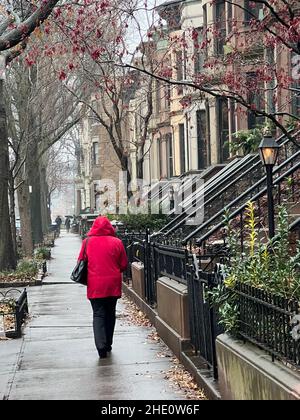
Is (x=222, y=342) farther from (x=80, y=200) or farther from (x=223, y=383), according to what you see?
(x=80, y=200)

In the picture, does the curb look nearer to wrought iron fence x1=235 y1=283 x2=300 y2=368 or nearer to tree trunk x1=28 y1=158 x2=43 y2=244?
wrought iron fence x1=235 y1=283 x2=300 y2=368

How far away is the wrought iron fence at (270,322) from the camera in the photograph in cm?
499

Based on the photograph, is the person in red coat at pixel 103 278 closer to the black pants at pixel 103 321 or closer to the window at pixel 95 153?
the black pants at pixel 103 321

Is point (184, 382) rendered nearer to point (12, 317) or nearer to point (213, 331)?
point (213, 331)

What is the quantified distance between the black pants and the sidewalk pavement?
203 millimetres

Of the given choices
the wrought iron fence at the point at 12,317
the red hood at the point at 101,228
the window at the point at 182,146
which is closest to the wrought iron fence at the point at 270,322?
the red hood at the point at 101,228

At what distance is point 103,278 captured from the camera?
9742mm

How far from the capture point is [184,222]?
55.9 feet

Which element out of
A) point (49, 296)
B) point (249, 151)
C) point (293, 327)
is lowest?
point (49, 296)

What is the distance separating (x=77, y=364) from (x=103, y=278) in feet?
3.61

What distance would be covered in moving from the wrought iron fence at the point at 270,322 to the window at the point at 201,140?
943 inches

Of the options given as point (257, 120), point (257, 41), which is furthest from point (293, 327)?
point (257, 120)

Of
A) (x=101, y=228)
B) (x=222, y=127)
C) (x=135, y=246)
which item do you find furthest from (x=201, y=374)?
(x=222, y=127)

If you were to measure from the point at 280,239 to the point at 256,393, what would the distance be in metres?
1.64
